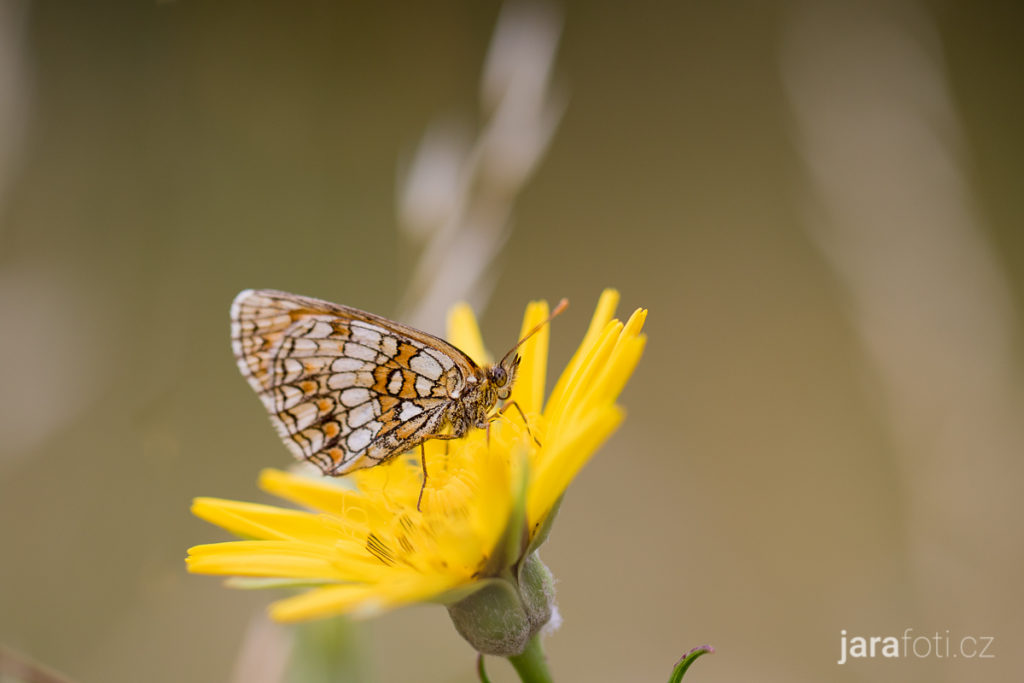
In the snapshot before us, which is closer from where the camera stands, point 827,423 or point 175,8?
point 175,8

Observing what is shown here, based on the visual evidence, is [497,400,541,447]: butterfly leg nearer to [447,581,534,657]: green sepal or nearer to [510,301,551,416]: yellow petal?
[510,301,551,416]: yellow petal

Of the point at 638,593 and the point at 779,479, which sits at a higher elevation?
the point at 779,479

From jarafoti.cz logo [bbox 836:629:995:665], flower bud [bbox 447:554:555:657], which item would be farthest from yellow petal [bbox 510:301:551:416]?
jarafoti.cz logo [bbox 836:629:995:665]

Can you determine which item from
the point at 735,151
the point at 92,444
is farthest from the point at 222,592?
the point at 735,151

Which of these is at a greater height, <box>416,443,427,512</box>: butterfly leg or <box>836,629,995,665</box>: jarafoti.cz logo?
<box>416,443,427,512</box>: butterfly leg

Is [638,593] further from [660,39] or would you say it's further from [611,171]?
[660,39]

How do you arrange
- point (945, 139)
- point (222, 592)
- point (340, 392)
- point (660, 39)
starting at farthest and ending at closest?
point (660, 39)
point (222, 592)
point (945, 139)
point (340, 392)
